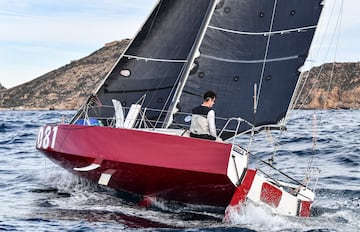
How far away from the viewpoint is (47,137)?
11.4m

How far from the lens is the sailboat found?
9023mm

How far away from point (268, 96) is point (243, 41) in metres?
1.14

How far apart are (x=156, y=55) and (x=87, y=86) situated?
105m

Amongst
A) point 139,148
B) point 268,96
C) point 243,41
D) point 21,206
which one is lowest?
point 21,206

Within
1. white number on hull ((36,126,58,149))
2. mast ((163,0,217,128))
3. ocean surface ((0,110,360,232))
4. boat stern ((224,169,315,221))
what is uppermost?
mast ((163,0,217,128))

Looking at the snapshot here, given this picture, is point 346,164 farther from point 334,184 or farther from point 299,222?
point 299,222

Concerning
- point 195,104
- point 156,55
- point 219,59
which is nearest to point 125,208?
point 195,104

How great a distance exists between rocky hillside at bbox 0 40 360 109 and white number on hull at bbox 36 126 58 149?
290 feet

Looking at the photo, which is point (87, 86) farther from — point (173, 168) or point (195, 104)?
point (173, 168)

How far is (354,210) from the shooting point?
10695mm

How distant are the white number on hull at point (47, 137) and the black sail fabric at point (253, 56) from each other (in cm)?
220

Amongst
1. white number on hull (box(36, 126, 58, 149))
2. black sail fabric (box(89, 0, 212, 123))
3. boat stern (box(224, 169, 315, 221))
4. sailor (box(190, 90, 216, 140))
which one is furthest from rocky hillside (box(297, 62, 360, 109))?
sailor (box(190, 90, 216, 140))

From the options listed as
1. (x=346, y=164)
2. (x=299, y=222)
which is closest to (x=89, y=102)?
(x=299, y=222)

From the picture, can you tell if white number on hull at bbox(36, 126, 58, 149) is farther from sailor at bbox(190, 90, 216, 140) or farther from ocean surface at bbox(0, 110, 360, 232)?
sailor at bbox(190, 90, 216, 140)
